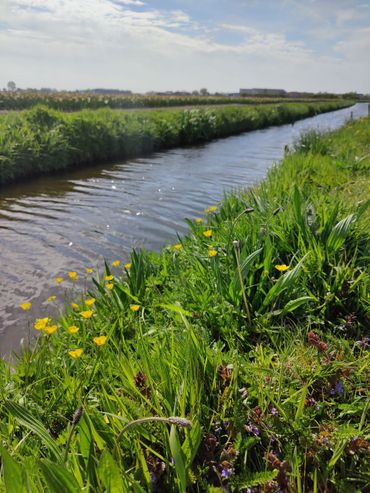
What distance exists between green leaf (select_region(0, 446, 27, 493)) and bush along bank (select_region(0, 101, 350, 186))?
8.88m

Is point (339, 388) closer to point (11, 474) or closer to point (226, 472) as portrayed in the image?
point (226, 472)

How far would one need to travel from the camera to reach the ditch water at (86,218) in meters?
4.49

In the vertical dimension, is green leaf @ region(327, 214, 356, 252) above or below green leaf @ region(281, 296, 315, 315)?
above

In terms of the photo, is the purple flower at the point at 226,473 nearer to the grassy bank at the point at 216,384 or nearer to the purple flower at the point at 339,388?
the grassy bank at the point at 216,384

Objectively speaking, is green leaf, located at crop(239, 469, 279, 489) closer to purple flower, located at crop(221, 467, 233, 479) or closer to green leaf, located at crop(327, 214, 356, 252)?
purple flower, located at crop(221, 467, 233, 479)

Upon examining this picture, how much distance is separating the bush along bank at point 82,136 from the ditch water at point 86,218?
542 millimetres

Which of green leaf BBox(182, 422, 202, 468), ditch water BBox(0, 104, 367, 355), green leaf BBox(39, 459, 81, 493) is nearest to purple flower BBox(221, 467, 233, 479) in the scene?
green leaf BBox(182, 422, 202, 468)

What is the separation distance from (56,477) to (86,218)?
6345 mm

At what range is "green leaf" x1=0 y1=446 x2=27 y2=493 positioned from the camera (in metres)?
1.21

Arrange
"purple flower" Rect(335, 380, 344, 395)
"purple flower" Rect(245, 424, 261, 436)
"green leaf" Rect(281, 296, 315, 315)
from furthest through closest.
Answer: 1. "green leaf" Rect(281, 296, 315, 315)
2. "purple flower" Rect(335, 380, 344, 395)
3. "purple flower" Rect(245, 424, 261, 436)

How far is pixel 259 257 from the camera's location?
2859 mm

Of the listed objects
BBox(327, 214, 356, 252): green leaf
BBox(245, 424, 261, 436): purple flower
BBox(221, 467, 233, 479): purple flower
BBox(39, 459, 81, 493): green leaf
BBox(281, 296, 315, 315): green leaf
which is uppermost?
BBox(327, 214, 356, 252): green leaf

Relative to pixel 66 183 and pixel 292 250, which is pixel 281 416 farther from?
pixel 66 183

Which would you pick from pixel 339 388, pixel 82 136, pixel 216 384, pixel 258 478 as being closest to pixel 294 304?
pixel 339 388
